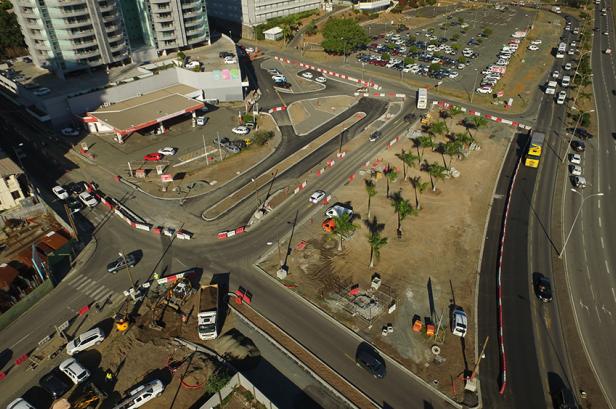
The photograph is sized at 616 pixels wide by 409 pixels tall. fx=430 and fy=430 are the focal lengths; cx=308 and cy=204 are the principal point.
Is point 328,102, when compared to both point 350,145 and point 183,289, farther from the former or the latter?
point 183,289

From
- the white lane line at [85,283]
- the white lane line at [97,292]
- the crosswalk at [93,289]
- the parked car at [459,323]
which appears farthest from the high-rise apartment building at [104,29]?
the parked car at [459,323]

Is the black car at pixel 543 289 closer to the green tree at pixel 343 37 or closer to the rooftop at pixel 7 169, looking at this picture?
the rooftop at pixel 7 169

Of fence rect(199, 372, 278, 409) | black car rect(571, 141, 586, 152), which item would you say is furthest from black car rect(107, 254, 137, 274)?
black car rect(571, 141, 586, 152)

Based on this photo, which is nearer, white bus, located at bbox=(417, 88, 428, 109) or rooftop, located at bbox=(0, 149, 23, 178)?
rooftop, located at bbox=(0, 149, 23, 178)

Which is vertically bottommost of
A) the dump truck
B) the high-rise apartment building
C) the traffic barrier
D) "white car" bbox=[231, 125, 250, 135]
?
the traffic barrier

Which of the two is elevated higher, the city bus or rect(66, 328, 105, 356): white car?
the city bus

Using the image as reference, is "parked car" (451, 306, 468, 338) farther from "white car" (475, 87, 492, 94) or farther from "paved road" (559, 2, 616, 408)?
"white car" (475, 87, 492, 94)
